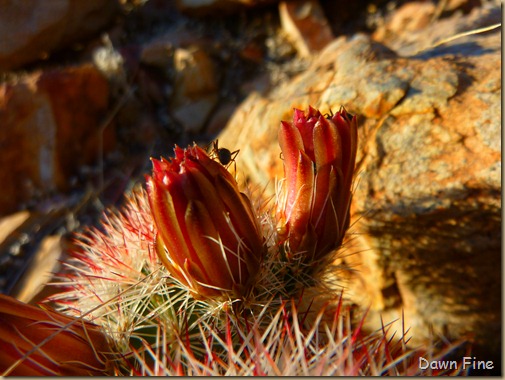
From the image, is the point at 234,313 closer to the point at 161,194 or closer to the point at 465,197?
the point at 161,194

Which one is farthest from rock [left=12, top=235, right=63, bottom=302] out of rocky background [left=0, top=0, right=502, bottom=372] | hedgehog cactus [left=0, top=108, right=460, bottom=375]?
hedgehog cactus [left=0, top=108, right=460, bottom=375]

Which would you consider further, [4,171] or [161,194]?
[4,171]

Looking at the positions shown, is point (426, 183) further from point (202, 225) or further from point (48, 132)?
point (48, 132)

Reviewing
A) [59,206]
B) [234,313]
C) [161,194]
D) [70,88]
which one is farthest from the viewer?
[70,88]

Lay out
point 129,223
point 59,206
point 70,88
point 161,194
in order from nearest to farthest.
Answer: point 161,194
point 129,223
point 59,206
point 70,88

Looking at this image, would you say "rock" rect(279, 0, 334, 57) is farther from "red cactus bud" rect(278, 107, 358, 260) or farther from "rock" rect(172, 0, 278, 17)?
"red cactus bud" rect(278, 107, 358, 260)

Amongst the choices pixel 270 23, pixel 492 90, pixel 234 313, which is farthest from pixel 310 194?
pixel 270 23

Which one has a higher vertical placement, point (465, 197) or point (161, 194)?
point (161, 194)
